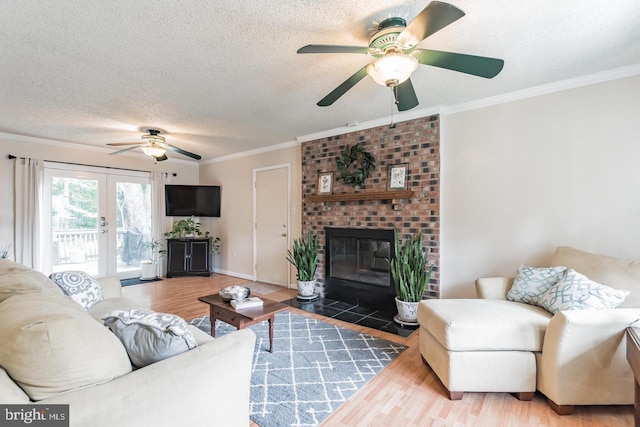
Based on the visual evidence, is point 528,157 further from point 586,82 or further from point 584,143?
point 586,82

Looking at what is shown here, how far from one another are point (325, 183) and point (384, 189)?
3.03 ft

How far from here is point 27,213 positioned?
426cm

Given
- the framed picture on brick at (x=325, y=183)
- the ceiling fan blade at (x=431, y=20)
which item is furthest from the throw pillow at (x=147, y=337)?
the framed picture on brick at (x=325, y=183)

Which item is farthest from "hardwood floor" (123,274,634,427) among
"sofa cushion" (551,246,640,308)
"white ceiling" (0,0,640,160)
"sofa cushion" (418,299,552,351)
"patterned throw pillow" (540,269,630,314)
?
"white ceiling" (0,0,640,160)

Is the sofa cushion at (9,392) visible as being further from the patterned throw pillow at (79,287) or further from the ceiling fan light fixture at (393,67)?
the ceiling fan light fixture at (393,67)

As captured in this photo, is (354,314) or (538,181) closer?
(538,181)

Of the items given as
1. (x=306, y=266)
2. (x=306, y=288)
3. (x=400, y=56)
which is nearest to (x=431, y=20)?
(x=400, y=56)

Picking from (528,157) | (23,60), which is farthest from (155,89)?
(528,157)

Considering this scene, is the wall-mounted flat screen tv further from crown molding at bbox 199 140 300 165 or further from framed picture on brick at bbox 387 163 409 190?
framed picture on brick at bbox 387 163 409 190

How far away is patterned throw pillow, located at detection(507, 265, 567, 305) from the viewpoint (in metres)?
2.24

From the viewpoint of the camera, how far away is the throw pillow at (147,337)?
1.19m

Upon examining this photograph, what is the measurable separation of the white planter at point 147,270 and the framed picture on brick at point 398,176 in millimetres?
4545

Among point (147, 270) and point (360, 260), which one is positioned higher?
point (360, 260)

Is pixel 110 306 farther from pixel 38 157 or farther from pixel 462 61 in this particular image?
pixel 38 157
